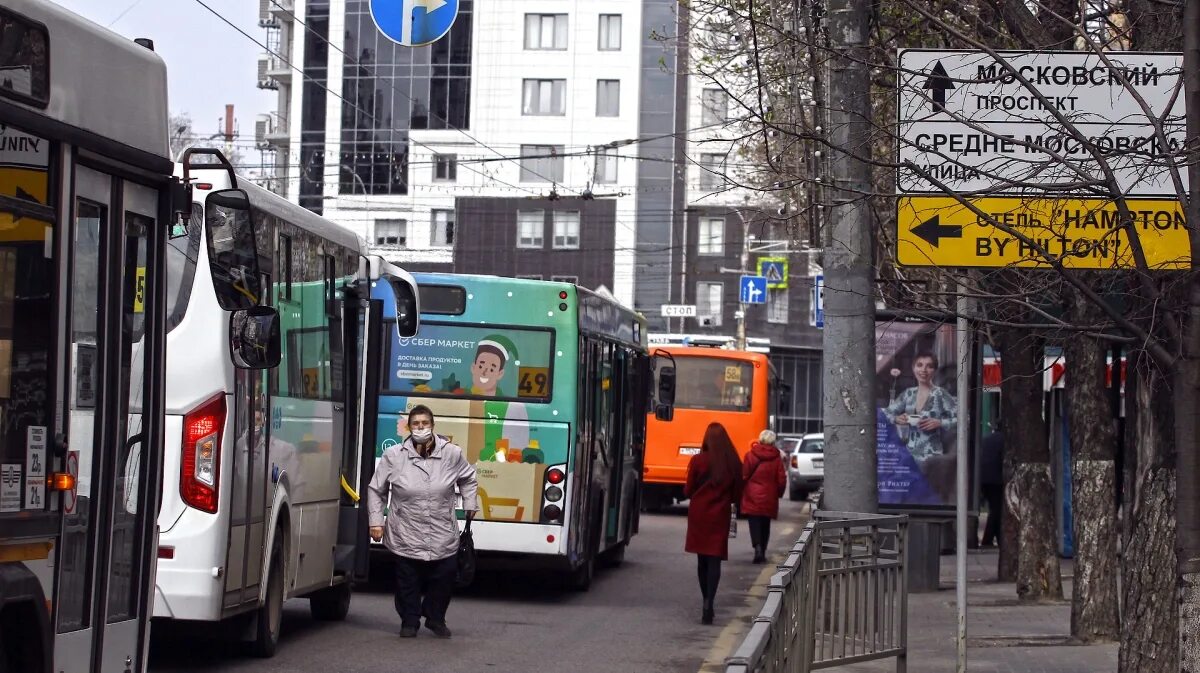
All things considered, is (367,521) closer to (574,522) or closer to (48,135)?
(574,522)

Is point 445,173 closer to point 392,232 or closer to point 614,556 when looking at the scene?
point 392,232

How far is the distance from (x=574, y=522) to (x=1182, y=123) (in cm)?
900

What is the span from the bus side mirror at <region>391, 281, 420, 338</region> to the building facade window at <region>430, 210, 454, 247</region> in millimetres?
51499

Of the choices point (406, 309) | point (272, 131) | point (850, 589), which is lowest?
point (850, 589)

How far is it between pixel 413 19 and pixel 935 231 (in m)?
10.1

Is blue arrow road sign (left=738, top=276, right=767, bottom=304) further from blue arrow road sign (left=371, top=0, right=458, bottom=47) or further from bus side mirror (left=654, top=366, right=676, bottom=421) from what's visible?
blue arrow road sign (left=371, top=0, right=458, bottom=47)

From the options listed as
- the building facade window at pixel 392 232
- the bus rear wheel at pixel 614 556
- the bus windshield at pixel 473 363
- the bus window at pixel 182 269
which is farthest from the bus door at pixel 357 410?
the building facade window at pixel 392 232

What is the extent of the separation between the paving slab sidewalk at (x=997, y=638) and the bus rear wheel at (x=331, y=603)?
4008 mm

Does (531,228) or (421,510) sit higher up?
(531,228)

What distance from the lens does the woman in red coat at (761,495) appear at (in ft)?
76.1

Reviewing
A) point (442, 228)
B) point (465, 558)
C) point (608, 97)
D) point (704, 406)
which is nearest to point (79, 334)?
point (465, 558)

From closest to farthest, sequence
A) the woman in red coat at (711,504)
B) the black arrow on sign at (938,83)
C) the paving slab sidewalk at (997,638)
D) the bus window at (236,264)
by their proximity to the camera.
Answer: the bus window at (236,264) → the black arrow on sign at (938,83) → the paving slab sidewalk at (997,638) → the woman in red coat at (711,504)

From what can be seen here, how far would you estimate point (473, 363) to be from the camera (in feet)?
53.4

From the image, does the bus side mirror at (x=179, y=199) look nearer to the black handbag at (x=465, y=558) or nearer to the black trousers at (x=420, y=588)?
the black trousers at (x=420, y=588)
